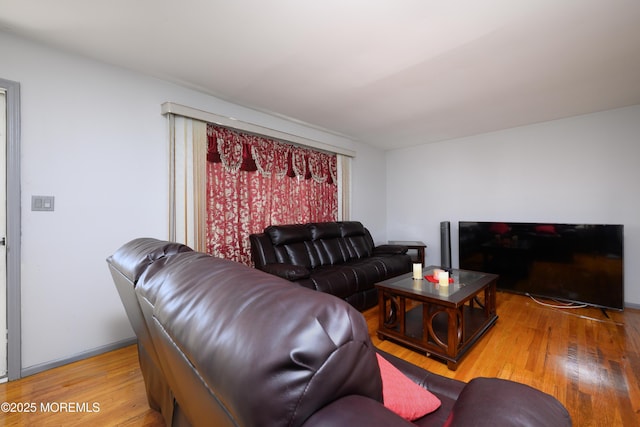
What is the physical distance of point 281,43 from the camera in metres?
1.91

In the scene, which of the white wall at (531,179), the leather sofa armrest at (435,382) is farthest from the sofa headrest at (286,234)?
the white wall at (531,179)

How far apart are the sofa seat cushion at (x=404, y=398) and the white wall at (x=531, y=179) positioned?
3.74m

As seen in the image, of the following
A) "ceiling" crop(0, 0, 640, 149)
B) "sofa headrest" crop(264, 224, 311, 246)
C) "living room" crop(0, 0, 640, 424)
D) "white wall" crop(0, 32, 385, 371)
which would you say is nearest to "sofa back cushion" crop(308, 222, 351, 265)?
"sofa headrest" crop(264, 224, 311, 246)

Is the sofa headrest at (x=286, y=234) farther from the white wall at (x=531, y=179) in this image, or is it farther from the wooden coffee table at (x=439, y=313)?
the white wall at (x=531, y=179)

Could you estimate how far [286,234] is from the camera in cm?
314

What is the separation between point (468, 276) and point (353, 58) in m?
2.30

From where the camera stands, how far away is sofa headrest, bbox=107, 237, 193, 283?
1002mm

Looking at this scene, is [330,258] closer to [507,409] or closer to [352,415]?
[507,409]

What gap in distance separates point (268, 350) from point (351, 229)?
11.6ft

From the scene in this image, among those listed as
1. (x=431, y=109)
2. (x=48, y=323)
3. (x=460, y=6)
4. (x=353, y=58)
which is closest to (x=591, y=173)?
(x=431, y=109)

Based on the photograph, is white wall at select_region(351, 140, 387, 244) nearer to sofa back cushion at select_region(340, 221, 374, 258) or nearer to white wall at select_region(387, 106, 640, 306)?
white wall at select_region(387, 106, 640, 306)

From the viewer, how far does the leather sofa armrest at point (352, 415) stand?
0.38 meters

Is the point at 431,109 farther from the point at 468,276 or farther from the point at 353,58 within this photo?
the point at 468,276

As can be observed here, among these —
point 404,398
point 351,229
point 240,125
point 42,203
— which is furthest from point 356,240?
point 42,203
